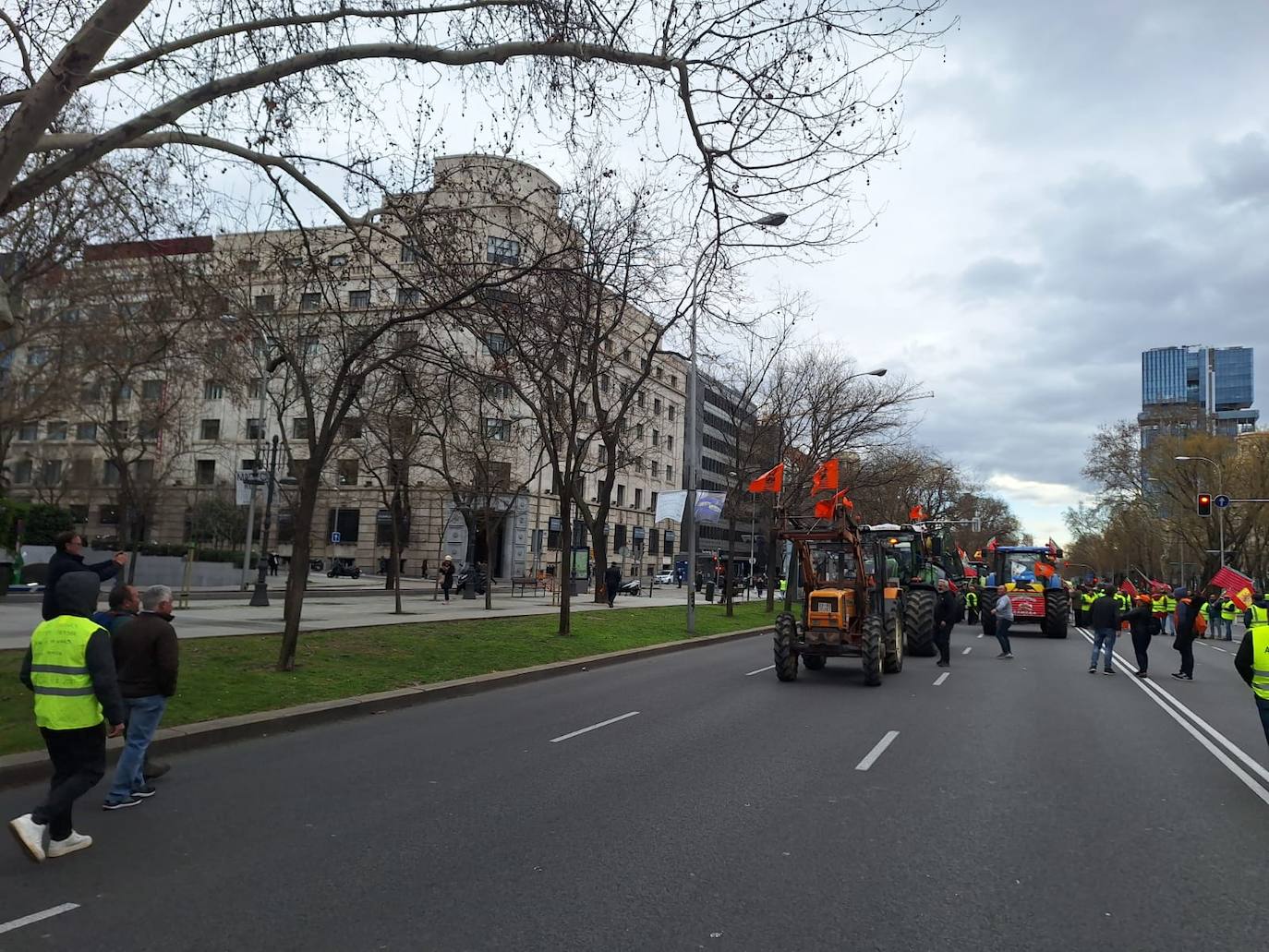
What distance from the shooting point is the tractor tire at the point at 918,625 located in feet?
69.7

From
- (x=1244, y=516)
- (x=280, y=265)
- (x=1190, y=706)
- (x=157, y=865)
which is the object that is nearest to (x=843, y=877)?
(x=157, y=865)

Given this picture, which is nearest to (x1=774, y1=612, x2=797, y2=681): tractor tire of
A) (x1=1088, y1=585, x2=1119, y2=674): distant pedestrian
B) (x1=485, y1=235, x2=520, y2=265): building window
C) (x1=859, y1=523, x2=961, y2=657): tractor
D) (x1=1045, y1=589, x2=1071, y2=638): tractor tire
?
(x1=859, y1=523, x2=961, y2=657): tractor

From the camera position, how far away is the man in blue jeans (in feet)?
22.6

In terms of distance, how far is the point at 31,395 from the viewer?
86.0 ft

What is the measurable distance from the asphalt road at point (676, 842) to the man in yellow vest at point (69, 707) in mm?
334

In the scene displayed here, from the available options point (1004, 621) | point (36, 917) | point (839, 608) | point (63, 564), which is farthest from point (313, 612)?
point (36, 917)

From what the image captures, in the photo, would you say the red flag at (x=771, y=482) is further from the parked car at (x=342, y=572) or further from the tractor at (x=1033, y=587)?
the parked car at (x=342, y=572)

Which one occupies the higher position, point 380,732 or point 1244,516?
point 1244,516

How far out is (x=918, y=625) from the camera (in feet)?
69.8

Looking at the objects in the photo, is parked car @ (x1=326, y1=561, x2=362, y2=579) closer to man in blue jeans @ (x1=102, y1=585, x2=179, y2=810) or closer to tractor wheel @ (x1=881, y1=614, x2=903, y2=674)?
tractor wheel @ (x1=881, y1=614, x2=903, y2=674)

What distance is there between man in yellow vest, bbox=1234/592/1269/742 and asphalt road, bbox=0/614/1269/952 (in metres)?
0.85

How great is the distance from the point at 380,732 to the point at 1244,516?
2831 inches

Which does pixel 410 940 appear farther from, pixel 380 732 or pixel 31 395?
pixel 31 395

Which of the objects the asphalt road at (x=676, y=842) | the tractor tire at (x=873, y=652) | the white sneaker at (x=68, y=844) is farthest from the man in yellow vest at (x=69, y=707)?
the tractor tire at (x=873, y=652)
